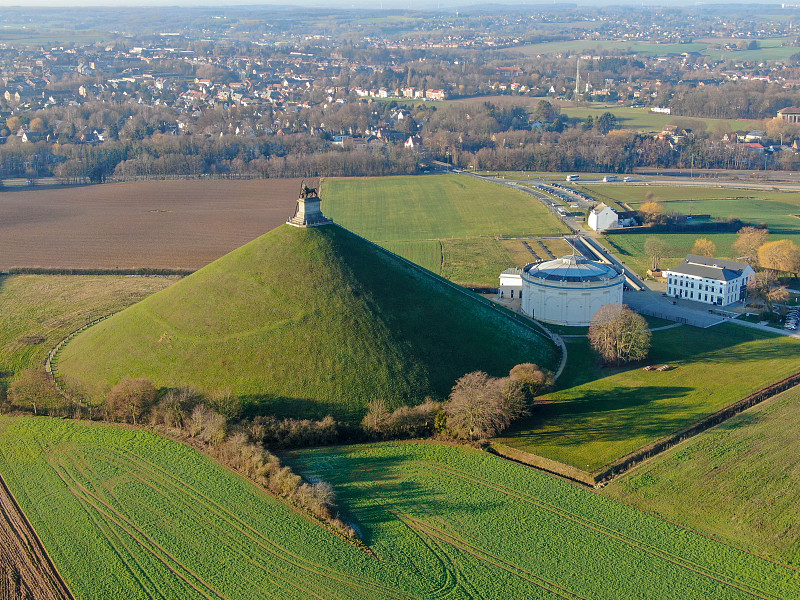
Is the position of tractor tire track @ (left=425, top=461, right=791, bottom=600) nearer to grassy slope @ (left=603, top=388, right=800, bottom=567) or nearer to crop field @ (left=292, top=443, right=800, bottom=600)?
crop field @ (left=292, top=443, right=800, bottom=600)

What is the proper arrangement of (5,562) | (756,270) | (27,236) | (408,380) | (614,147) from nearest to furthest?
(5,562) < (408,380) < (756,270) < (27,236) < (614,147)

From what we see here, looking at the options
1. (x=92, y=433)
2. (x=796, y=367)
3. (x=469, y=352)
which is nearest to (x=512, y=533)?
(x=469, y=352)

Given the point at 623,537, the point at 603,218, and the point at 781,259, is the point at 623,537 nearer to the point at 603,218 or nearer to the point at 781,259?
the point at 781,259

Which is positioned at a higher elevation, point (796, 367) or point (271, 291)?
point (271, 291)

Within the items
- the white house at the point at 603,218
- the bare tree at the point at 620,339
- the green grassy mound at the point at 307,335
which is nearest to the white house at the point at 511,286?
the green grassy mound at the point at 307,335

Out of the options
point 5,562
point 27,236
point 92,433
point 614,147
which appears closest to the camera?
point 5,562

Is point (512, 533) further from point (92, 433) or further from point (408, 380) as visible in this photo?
point (92, 433)

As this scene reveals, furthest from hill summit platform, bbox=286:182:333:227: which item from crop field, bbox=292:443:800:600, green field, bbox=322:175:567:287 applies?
crop field, bbox=292:443:800:600
